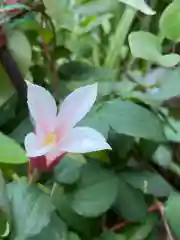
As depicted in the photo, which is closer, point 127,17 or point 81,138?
point 81,138

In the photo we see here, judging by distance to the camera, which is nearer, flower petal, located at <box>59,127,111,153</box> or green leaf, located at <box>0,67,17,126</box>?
flower petal, located at <box>59,127,111,153</box>

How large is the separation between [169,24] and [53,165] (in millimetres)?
168

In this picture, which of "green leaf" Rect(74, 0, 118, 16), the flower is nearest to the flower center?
the flower

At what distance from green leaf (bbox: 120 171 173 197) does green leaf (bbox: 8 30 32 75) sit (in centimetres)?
13

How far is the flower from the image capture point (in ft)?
1.14

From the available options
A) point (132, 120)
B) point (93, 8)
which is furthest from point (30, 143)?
point (93, 8)

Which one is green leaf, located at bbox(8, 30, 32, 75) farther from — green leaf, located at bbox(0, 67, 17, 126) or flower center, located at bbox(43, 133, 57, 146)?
flower center, located at bbox(43, 133, 57, 146)

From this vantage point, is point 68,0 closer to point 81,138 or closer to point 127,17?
point 127,17

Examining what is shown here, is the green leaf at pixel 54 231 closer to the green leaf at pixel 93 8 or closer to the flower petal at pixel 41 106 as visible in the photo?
the flower petal at pixel 41 106

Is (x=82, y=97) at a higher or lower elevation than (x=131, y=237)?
higher

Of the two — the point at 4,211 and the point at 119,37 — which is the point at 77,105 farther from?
the point at 119,37

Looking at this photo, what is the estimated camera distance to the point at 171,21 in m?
0.46

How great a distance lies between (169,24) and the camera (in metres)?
0.46

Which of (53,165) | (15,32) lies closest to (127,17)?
(15,32)
